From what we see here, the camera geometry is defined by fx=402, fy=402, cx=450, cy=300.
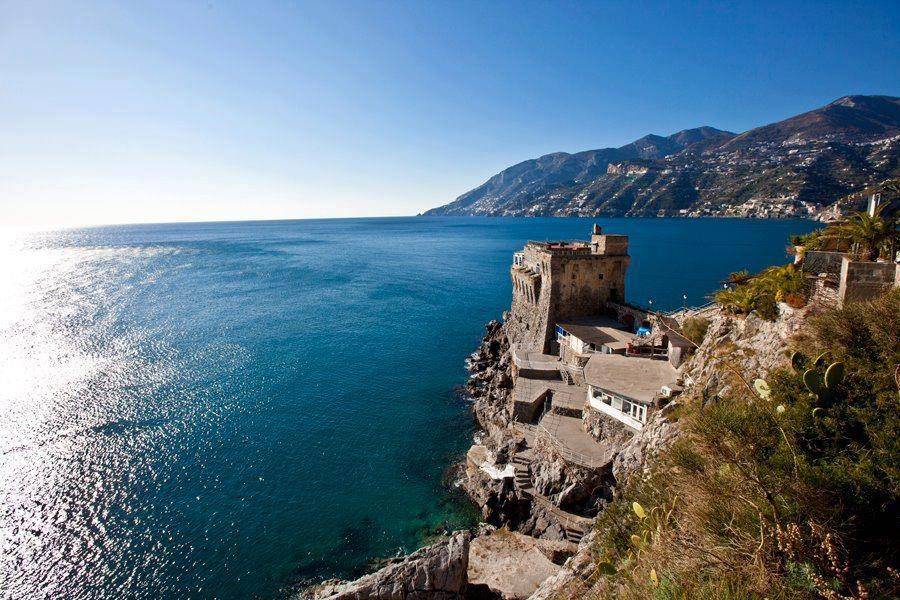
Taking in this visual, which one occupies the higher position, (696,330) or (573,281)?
(573,281)

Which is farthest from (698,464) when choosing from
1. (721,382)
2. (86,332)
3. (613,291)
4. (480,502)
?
(86,332)

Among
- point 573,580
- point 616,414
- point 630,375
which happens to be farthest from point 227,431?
point 630,375

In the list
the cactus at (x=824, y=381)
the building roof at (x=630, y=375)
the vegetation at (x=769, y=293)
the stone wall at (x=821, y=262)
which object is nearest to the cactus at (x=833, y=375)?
the cactus at (x=824, y=381)

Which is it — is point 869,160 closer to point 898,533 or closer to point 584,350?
point 584,350

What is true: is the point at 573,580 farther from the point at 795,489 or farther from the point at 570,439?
the point at 570,439

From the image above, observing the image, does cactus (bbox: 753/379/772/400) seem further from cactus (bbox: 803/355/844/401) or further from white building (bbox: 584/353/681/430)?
white building (bbox: 584/353/681/430)

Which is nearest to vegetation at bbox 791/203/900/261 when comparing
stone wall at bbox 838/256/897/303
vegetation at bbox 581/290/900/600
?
stone wall at bbox 838/256/897/303
